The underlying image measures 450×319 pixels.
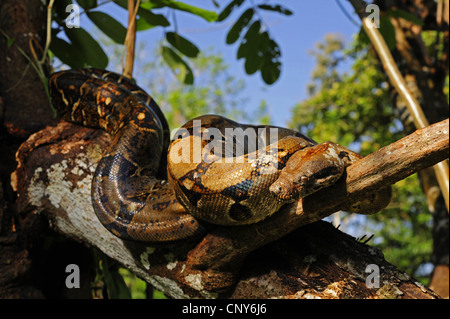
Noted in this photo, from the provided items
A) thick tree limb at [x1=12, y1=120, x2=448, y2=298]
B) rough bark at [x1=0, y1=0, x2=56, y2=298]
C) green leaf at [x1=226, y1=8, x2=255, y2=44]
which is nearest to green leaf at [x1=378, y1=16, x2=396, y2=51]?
green leaf at [x1=226, y1=8, x2=255, y2=44]

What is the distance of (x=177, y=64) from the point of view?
182 inches

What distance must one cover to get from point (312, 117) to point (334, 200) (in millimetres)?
13690

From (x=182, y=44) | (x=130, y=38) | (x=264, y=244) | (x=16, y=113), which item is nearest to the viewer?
(x=264, y=244)

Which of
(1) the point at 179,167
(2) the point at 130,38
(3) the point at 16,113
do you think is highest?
(2) the point at 130,38

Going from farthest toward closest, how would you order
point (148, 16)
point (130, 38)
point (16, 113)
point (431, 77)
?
point (431, 77)
point (148, 16)
point (130, 38)
point (16, 113)

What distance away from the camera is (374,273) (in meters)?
2.26

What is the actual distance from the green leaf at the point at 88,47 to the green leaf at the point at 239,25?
1338 millimetres

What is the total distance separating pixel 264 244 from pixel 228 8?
2885 millimetres

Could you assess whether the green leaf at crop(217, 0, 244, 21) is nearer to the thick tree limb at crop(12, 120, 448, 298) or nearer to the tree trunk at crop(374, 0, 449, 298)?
the tree trunk at crop(374, 0, 449, 298)

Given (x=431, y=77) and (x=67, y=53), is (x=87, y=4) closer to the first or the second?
(x=67, y=53)

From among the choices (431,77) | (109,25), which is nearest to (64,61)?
(109,25)

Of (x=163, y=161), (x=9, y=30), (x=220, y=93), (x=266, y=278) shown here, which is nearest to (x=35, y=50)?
(x=9, y=30)

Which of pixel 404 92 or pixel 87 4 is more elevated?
pixel 87 4
